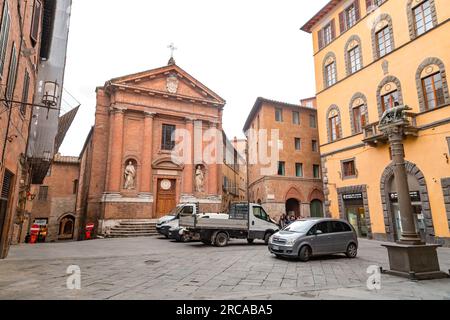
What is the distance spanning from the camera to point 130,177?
72.7 feet

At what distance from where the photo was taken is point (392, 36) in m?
17.0

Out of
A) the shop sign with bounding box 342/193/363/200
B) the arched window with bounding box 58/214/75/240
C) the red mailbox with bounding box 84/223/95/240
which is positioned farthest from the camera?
the arched window with bounding box 58/214/75/240

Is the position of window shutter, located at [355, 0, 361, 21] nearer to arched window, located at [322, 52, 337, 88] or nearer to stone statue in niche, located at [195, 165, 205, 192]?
arched window, located at [322, 52, 337, 88]

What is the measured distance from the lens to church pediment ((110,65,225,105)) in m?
23.3

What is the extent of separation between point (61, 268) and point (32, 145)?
10.2 meters

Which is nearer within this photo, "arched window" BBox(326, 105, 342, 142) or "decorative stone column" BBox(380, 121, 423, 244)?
"decorative stone column" BBox(380, 121, 423, 244)

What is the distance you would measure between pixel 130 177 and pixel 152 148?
2993 millimetres

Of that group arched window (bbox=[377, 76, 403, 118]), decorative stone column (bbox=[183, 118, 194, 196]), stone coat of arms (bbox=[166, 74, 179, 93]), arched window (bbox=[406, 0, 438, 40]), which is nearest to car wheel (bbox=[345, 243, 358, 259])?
arched window (bbox=[377, 76, 403, 118])

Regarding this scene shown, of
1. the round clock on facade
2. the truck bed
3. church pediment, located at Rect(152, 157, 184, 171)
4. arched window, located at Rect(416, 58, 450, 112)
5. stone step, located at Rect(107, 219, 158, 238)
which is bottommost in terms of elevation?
stone step, located at Rect(107, 219, 158, 238)

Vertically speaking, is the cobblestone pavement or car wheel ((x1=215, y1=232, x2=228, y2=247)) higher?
car wheel ((x1=215, y1=232, x2=228, y2=247))

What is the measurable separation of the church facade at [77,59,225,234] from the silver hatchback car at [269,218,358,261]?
14.1m

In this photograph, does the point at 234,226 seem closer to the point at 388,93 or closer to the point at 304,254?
the point at 304,254

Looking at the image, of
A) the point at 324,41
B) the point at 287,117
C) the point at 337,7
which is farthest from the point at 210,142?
the point at 337,7

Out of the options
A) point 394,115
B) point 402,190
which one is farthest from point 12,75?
point 402,190
